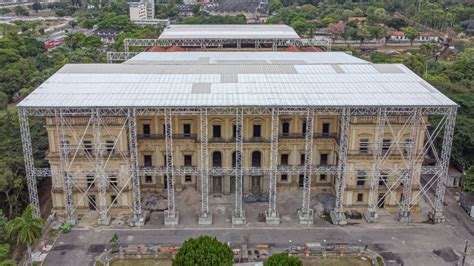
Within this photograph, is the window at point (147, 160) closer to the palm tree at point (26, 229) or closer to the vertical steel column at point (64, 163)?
the vertical steel column at point (64, 163)

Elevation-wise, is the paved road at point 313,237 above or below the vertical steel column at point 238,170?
below

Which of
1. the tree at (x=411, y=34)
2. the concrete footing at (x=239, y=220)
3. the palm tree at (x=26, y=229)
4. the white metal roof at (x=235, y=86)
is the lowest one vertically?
the concrete footing at (x=239, y=220)

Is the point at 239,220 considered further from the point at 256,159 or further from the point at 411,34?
the point at 411,34

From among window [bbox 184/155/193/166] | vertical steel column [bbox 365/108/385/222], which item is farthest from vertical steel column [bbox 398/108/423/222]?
window [bbox 184/155/193/166]

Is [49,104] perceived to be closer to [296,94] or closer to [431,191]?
[296,94]

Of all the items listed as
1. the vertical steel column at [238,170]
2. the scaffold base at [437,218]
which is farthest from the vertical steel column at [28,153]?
the scaffold base at [437,218]

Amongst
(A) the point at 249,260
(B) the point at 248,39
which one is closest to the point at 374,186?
(A) the point at 249,260
